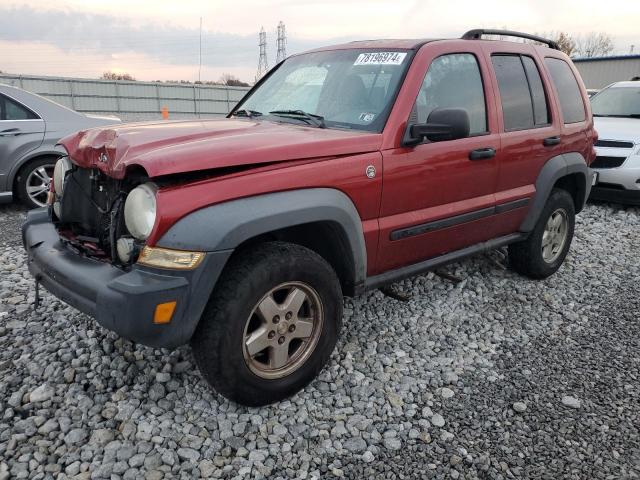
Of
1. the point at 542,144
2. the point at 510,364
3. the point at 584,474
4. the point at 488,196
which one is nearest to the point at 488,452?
the point at 584,474

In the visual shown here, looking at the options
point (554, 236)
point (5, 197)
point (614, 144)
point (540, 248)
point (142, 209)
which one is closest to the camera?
point (142, 209)

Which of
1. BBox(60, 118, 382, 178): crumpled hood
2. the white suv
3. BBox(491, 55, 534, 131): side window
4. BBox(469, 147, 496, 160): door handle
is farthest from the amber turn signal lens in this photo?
the white suv

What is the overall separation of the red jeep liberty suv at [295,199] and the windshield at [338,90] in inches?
0.5

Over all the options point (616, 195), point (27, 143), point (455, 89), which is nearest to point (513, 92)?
point (455, 89)

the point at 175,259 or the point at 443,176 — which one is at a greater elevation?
the point at 443,176

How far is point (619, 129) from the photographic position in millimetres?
7469

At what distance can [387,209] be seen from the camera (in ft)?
9.96

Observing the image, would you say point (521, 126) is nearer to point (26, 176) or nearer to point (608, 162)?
point (608, 162)

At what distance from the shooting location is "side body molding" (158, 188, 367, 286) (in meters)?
2.28

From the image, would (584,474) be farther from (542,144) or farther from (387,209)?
(542,144)

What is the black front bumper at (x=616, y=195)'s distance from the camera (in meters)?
7.13

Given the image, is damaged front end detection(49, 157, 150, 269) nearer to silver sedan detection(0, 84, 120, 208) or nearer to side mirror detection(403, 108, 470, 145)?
side mirror detection(403, 108, 470, 145)

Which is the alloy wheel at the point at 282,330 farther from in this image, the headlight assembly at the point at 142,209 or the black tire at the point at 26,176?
the black tire at the point at 26,176

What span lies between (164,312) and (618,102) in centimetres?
864
